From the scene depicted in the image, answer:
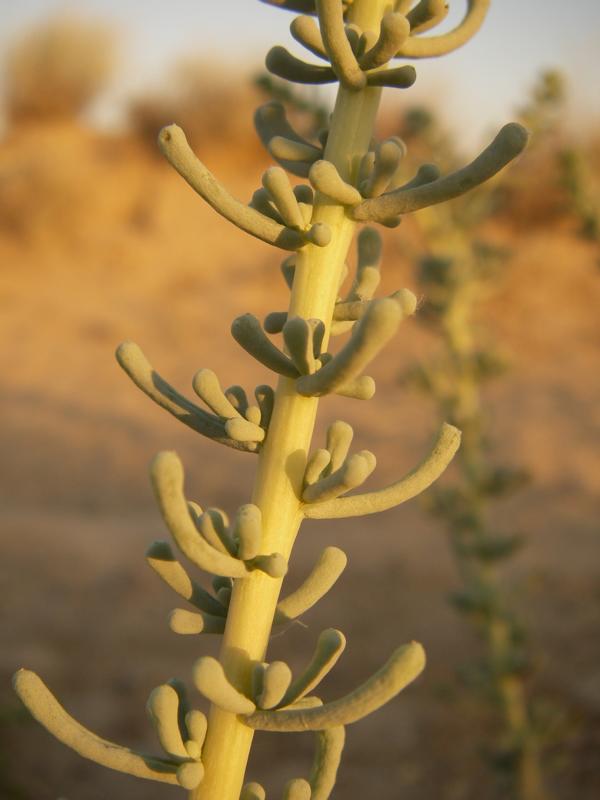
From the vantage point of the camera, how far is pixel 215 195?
3.16ft

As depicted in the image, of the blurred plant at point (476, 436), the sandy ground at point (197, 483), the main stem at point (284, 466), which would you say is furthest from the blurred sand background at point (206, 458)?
the main stem at point (284, 466)

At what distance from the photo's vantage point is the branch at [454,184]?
0.86 m

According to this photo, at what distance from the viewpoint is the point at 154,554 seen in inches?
39.4

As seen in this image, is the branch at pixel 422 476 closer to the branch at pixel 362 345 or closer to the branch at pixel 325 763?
the branch at pixel 362 345

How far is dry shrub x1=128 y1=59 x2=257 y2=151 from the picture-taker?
1652 cm

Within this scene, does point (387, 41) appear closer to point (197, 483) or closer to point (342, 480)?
point (342, 480)

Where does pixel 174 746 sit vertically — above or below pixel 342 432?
below

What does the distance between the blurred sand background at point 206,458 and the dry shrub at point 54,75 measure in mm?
190

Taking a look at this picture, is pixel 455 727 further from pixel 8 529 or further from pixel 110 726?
pixel 8 529

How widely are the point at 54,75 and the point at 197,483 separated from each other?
1333cm

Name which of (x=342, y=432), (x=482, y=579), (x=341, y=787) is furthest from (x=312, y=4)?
(x=341, y=787)

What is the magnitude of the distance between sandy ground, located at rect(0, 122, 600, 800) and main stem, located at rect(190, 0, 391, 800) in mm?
250

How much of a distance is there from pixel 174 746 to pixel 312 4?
0.91m

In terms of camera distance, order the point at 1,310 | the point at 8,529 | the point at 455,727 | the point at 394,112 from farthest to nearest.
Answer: the point at 394,112 < the point at 1,310 < the point at 8,529 < the point at 455,727
